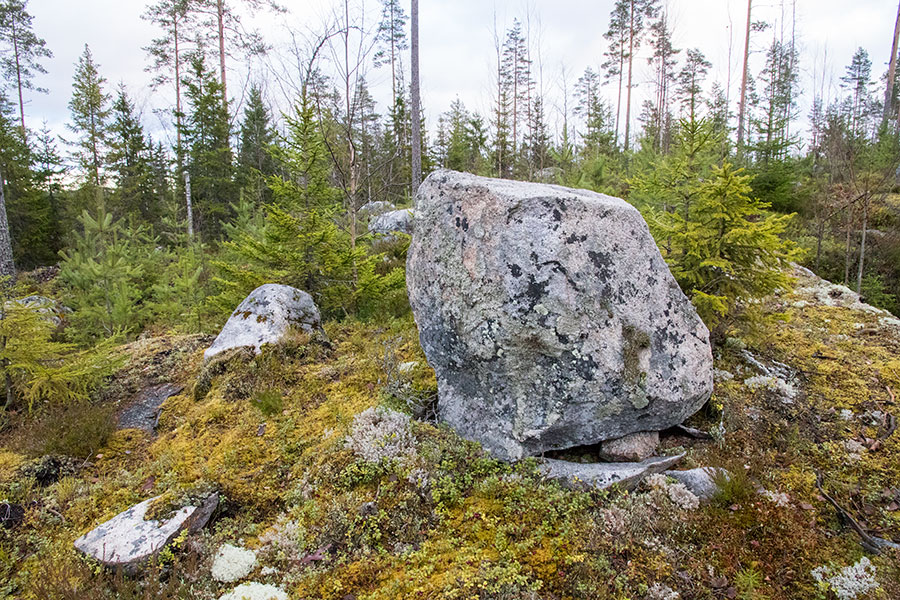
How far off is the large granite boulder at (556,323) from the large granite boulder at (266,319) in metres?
3.10

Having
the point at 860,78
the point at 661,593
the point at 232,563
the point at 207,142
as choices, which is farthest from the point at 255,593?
the point at 860,78

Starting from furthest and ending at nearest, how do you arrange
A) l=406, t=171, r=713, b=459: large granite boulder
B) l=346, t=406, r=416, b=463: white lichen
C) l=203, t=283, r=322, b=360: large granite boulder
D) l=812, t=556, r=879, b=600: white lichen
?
l=203, t=283, r=322, b=360: large granite boulder → l=346, t=406, r=416, b=463: white lichen → l=406, t=171, r=713, b=459: large granite boulder → l=812, t=556, r=879, b=600: white lichen

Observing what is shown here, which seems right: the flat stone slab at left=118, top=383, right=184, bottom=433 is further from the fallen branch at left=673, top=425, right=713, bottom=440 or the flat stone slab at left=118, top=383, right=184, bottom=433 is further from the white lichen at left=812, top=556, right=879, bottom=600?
the white lichen at left=812, top=556, right=879, bottom=600

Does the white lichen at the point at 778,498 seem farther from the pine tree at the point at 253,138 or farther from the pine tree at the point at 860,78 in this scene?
the pine tree at the point at 860,78

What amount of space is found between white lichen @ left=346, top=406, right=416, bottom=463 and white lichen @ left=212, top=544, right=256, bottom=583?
1.12m

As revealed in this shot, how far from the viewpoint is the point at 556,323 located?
360 centimetres

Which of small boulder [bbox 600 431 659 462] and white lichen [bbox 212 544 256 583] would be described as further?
small boulder [bbox 600 431 659 462]

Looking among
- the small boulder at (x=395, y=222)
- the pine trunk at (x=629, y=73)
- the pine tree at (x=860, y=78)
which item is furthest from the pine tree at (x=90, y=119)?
the pine tree at (x=860, y=78)

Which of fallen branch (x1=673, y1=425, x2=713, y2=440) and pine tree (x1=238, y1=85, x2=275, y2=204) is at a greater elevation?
pine tree (x1=238, y1=85, x2=275, y2=204)

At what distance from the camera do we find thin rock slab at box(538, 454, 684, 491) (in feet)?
11.6

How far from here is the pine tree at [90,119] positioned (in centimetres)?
1884

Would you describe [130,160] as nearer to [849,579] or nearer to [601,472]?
[601,472]

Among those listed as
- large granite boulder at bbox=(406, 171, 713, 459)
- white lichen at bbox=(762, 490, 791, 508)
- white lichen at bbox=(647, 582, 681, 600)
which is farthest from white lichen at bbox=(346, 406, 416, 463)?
white lichen at bbox=(762, 490, 791, 508)

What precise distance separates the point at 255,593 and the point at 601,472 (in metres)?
2.78
